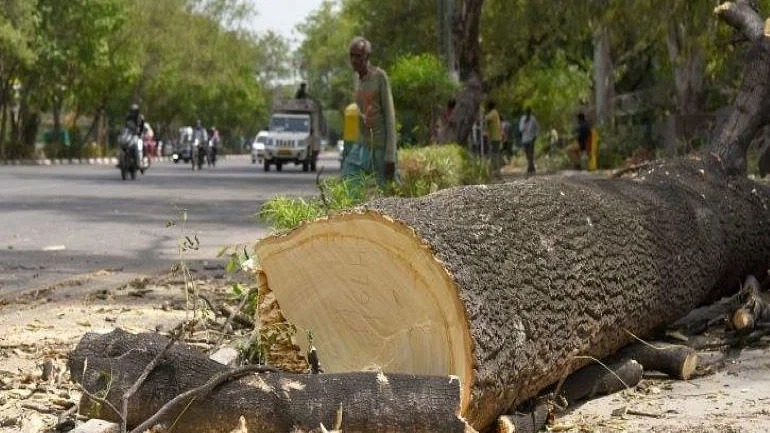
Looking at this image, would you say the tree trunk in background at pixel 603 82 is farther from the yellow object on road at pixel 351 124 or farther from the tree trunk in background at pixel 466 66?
the yellow object on road at pixel 351 124

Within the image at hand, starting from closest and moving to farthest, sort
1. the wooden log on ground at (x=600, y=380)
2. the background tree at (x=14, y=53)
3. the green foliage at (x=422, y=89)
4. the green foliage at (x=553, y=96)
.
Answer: the wooden log on ground at (x=600, y=380) → the green foliage at (x=422, y=89) → the background tree at (x=14, y=53) → the green foliage at (x=553, y=96)

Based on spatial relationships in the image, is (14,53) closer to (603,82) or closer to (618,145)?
(603,82)

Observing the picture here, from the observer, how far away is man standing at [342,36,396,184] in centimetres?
1060

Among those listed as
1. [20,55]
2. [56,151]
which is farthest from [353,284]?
[56,151]

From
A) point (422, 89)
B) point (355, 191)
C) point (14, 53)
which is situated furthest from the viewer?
point (14, 53)

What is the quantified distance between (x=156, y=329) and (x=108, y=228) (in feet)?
27.7

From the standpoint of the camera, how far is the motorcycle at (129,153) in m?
29.1

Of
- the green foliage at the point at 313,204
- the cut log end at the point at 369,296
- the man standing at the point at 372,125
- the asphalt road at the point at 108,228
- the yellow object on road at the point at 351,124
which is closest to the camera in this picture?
the cut log end at the point at 369,296

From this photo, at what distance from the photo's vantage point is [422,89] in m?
27.9

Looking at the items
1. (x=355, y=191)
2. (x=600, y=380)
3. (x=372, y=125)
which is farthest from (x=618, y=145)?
(x=600, y=380)

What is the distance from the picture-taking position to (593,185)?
7.26 m

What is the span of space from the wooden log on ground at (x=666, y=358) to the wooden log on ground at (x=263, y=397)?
211 cm

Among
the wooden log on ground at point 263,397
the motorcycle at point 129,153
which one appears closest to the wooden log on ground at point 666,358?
the wooden log on ground at point 263,397

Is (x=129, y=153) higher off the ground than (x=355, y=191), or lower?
lower
